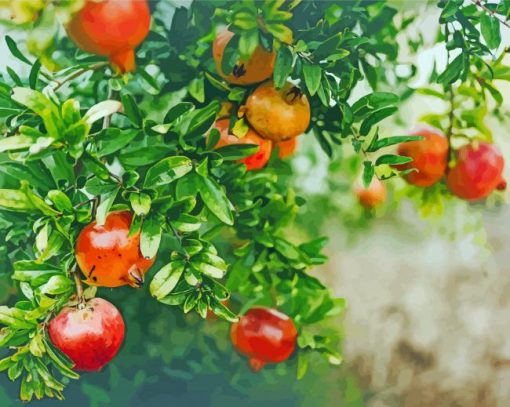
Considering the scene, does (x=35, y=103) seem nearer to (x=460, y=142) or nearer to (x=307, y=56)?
(x=307, y=56)

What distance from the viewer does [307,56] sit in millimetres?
748

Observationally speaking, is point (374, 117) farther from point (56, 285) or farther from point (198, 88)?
point (56, 285)

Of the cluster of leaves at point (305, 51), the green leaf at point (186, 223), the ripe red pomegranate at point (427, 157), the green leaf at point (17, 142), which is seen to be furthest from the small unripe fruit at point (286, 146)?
the green leaf at point (17, 142)

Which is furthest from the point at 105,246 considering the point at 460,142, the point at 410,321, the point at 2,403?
the point at 410,321

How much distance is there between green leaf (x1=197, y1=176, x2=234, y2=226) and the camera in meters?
0.70

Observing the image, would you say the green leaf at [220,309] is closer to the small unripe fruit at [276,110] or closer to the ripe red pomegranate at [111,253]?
the ripe red pomegranate at [111,253]

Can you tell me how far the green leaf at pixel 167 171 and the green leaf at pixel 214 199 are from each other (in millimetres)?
23

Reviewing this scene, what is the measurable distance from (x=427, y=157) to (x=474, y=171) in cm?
7

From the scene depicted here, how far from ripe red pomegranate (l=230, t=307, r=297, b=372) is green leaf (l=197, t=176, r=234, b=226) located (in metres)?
0.31

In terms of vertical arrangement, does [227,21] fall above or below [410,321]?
above

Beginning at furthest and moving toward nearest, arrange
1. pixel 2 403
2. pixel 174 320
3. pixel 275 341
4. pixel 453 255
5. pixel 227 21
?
pixel 453 255, pixel 174 320, pixel 2 403, pixel 275 341, pixel 227 21

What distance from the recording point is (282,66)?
2.39 ft

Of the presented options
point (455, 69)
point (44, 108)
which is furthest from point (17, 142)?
point (455, 69)

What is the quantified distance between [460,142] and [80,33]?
0.54 metres
